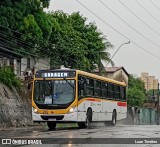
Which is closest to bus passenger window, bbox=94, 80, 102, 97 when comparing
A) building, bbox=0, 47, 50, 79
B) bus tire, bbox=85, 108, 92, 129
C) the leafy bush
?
bus tire, bbox=85, 108, 92, 129

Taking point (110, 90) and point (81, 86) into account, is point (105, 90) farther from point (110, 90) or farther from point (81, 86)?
point (81, 86)

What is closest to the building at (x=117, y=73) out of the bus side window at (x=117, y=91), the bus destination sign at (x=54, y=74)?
the bus side window at (x=117, y=91)

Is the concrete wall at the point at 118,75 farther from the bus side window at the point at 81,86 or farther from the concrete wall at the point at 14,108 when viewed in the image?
the bus side window at the point at 81,86

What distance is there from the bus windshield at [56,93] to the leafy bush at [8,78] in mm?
8905

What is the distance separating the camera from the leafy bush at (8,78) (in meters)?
32.4

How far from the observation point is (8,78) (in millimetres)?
32688

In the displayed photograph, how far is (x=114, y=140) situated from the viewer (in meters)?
15.5

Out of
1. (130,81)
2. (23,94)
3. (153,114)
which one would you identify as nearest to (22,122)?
(23,94)

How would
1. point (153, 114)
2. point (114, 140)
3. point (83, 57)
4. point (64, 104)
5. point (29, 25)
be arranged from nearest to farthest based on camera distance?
point (114, 140), point (64, 104), point (29, 25), point (83, 57), point (153, 114)

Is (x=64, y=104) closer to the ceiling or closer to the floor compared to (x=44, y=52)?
closer to the floor

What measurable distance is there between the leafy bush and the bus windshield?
891 centimetres

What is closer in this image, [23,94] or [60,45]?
[23,94]

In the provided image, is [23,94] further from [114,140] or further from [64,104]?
[114,140]

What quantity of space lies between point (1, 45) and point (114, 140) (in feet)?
73.2
